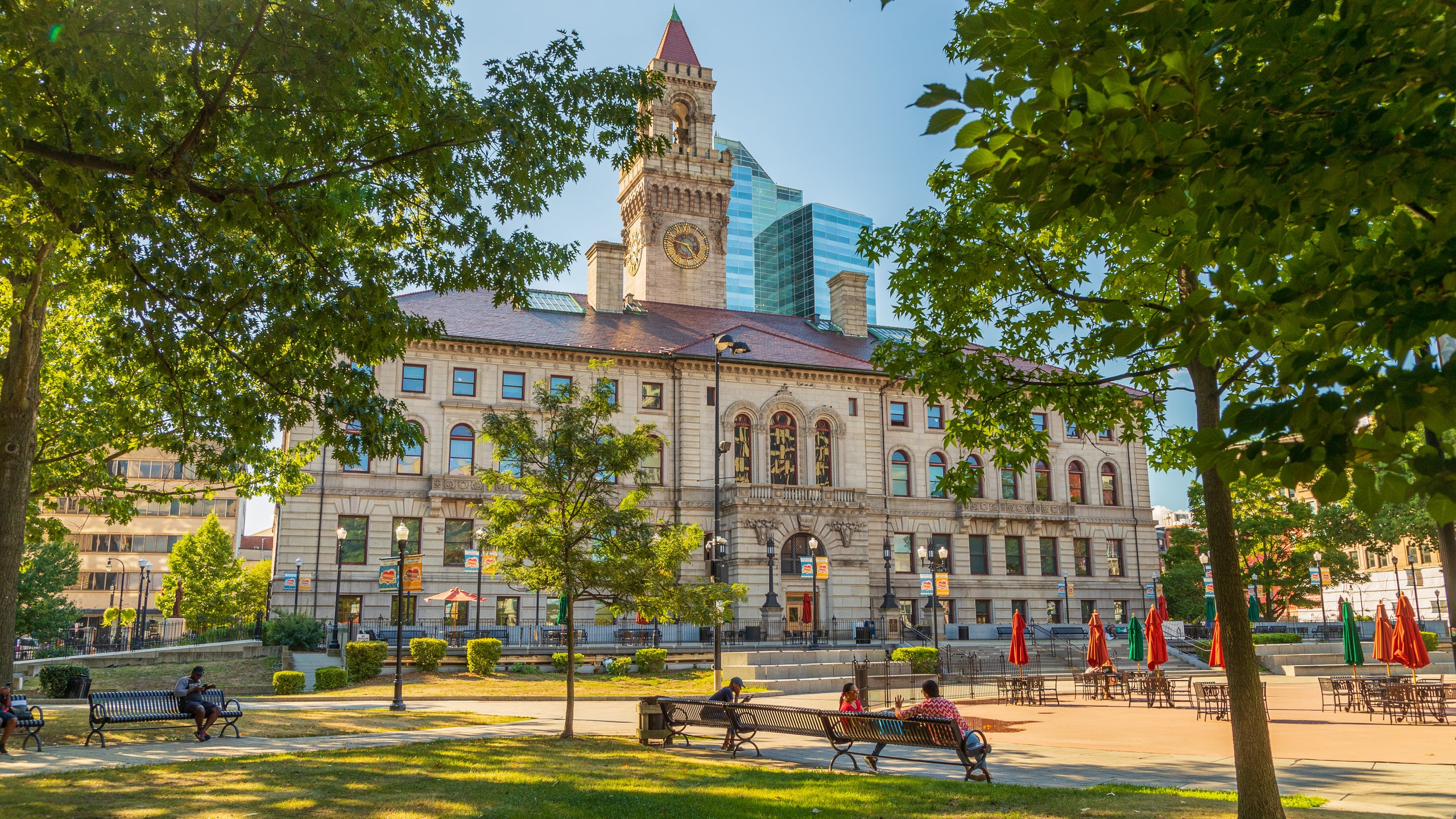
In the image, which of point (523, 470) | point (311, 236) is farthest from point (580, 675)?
point (311, 236)

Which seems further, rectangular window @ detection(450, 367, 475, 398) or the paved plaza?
rectangular window @ detection(450, 367, 475, 398)

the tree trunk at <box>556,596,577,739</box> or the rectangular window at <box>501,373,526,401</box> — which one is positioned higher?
the rectangular window at <box>501,373,526,401</box>

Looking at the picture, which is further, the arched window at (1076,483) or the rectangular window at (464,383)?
the arched window at (1076,483)

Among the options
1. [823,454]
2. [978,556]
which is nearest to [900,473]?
[823,454]

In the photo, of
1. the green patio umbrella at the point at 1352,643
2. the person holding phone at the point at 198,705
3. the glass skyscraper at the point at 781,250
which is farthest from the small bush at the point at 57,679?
the glass skyscraper at the point at 781,250

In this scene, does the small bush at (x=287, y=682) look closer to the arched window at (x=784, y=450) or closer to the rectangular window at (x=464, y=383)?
the rectangular window at (x=464, y=383)

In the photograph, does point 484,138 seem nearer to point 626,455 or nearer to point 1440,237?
point 626,455

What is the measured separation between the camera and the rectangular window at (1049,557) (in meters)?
55.8

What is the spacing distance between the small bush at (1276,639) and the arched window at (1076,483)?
1493 centimetres

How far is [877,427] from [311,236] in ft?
138

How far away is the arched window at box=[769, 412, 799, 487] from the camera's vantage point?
5012 cm

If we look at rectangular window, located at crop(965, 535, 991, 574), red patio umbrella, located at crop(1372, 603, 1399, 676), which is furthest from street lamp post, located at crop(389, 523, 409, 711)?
rectangular window, located at crop(965, 535, 991, 574)

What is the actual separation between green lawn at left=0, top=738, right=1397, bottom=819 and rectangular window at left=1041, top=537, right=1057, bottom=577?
149 feet

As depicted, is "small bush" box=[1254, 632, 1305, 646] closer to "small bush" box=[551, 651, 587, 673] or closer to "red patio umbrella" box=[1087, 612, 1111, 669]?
"red patio umbrella" box=[1087, 612, 1111, 669]
